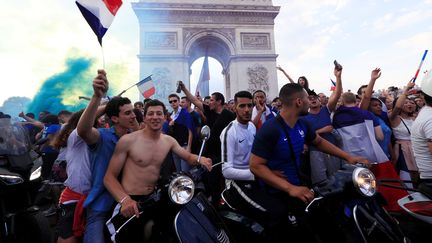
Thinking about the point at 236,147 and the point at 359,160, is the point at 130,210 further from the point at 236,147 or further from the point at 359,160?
the point at 359,160

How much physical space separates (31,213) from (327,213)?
294 centimetres

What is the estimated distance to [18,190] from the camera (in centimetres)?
294

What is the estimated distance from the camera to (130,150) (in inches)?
93.7

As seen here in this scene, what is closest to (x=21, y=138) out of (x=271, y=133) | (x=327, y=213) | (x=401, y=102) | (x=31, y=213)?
(x=31, y=213)

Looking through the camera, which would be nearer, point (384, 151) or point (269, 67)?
point (384, 151)

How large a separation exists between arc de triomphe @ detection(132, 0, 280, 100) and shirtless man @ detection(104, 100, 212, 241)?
1755 cm

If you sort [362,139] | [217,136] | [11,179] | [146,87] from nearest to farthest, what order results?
1. [11,179]
2. [362,139]
3. [217,136]
4. [146,87]

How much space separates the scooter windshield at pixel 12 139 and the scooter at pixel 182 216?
6.02ft

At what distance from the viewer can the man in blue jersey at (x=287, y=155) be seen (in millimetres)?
1946

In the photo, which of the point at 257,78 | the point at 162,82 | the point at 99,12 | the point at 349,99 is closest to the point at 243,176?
the point at 99,12

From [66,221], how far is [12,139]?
1.32 m

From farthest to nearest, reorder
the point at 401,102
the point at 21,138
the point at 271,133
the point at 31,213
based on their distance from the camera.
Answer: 1. the point at 401,102
2. the point at 21,138
3. the point at 31,213
4. the point at 271,133

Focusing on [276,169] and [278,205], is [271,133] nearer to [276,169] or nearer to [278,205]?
[276,169]

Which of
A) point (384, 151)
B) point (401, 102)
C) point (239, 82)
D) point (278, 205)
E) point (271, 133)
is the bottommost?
point (278, 205)
